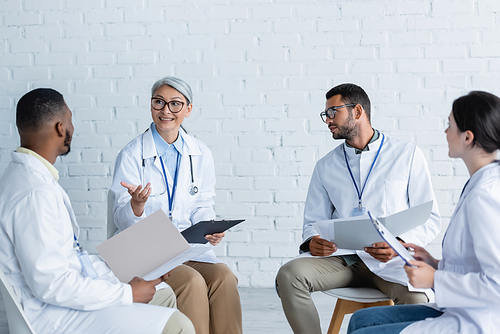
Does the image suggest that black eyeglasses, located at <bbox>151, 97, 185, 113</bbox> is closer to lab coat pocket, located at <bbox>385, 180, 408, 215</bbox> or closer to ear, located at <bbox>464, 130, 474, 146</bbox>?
lab coat pocket, located at <bbox>385, 180, 408, 215</bbox>

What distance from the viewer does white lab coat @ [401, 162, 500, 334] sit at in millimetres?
1177

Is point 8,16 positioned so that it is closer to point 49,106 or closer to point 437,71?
point 49,106

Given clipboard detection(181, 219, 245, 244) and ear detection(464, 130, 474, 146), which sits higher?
ear detection(464, 130, 474, 146)

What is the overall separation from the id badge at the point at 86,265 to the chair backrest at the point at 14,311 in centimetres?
25

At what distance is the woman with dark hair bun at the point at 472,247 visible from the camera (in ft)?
3.90

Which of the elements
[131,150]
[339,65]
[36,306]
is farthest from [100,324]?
[339,65]

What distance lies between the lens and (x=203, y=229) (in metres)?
1.94

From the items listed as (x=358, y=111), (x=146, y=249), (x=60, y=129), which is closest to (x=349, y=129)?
(x=358, y=111)

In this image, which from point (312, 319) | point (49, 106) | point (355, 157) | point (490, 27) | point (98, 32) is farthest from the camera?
point (98, 32)

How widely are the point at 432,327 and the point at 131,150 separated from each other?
64.7 inches

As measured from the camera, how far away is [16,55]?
3475mm

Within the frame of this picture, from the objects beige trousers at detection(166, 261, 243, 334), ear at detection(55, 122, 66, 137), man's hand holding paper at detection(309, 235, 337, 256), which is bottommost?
beige trousers at detection(166, 261, 243, 334)

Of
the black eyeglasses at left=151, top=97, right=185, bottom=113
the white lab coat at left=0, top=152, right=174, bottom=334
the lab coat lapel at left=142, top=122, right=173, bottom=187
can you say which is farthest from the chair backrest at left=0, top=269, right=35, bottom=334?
the black eyeglasses at left=151, top=97, right=185, bottom=113

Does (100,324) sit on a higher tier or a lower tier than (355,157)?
lower
